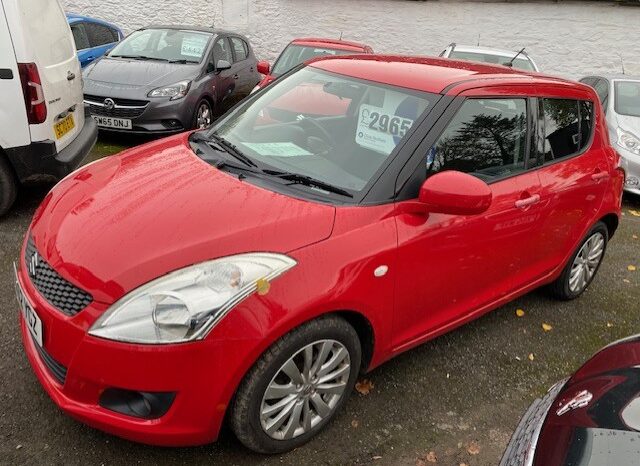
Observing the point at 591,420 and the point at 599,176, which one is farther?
the point at 599,176

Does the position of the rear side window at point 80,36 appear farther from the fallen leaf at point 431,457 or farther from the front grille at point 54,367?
the fallen leaf at point 431,457

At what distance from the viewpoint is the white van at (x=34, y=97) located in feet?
13.1

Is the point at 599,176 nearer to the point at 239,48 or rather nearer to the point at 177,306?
the point at 177,306

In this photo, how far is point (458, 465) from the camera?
2.57 metres

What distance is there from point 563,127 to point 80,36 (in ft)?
28.7

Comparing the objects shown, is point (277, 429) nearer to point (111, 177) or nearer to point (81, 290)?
point (81, 290)

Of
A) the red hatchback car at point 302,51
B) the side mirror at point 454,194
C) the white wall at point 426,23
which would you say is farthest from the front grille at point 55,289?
the white wall at point 426,23

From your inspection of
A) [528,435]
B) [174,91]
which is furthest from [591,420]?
[174,91]

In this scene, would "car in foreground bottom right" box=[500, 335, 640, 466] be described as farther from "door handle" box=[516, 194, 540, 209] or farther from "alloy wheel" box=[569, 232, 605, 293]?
"alloy wheel" box=[569, 232, 605, 293]

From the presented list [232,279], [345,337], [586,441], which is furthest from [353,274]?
[586,441]

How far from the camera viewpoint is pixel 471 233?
2854 millimetres

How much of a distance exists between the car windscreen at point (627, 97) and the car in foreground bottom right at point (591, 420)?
691cm

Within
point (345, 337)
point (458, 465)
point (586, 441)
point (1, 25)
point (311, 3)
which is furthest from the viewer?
point (311, 3)

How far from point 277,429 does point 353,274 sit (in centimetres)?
75
